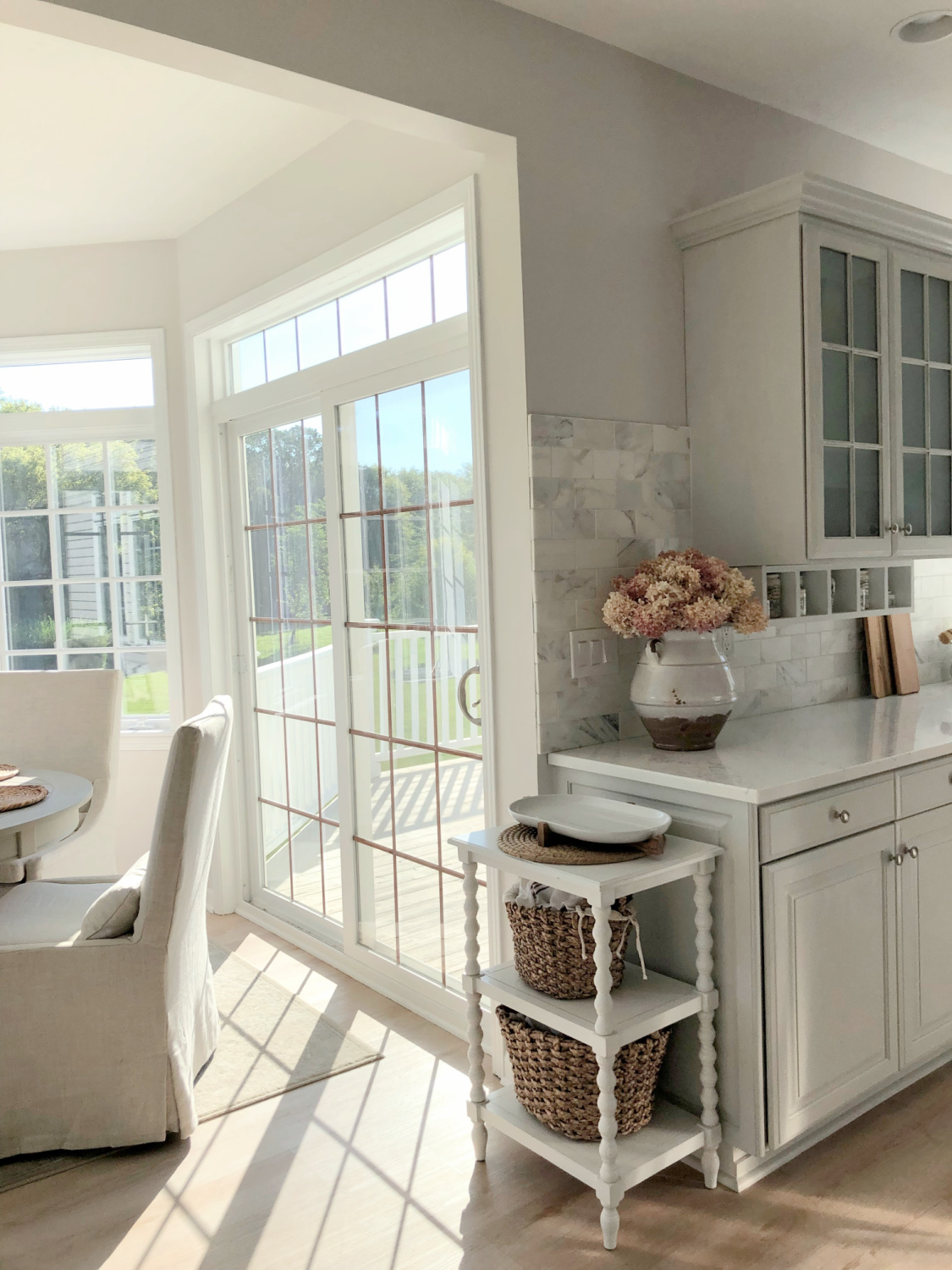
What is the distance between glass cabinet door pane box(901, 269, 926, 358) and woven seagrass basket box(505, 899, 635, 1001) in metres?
1.87

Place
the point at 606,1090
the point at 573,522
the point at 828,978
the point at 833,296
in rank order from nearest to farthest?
the point at 606,1090
the point at 828,978
the point at 573,522
the point at 833,296

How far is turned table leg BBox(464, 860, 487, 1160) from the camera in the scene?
230 centimetres

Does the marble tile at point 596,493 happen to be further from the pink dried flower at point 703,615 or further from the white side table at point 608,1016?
the white side table at point 608,1016

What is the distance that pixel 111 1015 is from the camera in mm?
2406

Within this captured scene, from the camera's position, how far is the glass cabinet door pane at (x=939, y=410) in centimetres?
299

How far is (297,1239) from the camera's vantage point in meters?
2.06

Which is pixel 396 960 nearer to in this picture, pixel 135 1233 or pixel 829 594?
pixel 135 1233

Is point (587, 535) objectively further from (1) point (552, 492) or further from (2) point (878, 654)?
(2) point (878, 654)

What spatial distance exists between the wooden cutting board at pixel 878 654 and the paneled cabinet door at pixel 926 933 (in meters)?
0.88

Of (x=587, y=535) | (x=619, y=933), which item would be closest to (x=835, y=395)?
(x=587, y=535)

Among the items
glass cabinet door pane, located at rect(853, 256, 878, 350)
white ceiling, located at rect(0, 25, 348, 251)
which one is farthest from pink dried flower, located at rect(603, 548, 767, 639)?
white ceiling, located at rect(0, 25, 348, 251)

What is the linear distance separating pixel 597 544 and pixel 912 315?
1.22 m

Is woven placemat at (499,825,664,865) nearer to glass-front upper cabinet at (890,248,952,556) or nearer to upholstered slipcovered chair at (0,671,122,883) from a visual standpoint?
glass-front upper cabinet at (890,248,952,556)

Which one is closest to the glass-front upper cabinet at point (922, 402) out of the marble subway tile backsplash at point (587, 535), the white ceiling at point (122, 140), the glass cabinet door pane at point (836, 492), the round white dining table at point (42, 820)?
the glass cabinet door pane at point (836, 492)
